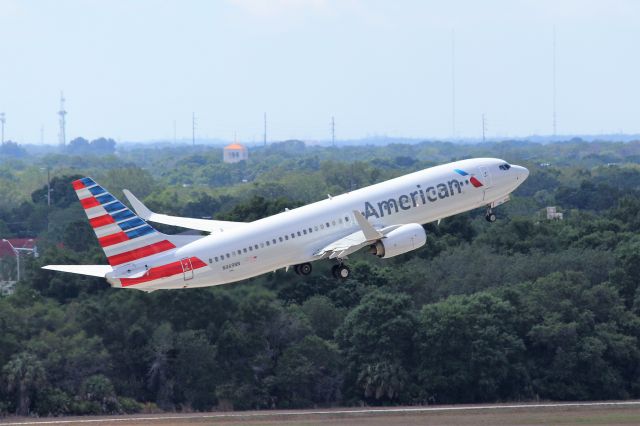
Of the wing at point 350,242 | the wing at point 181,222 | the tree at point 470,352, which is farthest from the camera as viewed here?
the tree at point 470,352

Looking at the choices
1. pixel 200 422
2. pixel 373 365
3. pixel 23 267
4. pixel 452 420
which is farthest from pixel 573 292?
pixel 23 267

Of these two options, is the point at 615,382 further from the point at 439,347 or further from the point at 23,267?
the point at 23,267

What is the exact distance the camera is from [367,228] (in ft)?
316

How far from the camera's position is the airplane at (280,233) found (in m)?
89.9

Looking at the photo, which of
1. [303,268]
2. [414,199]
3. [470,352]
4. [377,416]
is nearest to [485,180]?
[414,199]

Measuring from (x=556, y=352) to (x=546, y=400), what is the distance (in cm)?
598

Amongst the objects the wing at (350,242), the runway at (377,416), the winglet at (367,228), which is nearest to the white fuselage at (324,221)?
the wing at (350,242)

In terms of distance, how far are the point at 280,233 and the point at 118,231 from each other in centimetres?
1048

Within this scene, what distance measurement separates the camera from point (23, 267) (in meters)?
185

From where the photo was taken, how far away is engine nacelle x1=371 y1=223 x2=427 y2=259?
323 ft

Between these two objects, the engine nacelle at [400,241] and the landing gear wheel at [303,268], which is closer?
the engine nacelle at [400,241]

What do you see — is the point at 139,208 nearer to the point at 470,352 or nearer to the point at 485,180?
the point at 485,180

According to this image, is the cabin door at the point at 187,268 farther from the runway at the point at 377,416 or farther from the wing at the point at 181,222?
the runway at the point at 377,416

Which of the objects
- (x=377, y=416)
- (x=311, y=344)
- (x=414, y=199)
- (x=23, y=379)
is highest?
(x=414, y=199)
